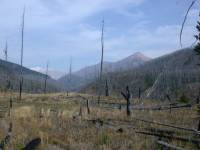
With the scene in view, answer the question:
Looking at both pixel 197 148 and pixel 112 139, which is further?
pixel 112 139

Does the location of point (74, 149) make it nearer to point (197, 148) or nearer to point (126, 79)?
point (197, 148)

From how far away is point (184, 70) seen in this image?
14438cm

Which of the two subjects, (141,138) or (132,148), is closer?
(132,148)

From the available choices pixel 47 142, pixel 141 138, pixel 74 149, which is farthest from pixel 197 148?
pixel 47 142

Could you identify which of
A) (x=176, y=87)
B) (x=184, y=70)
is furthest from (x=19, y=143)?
(x=184, y=70)

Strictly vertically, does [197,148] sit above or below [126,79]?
below

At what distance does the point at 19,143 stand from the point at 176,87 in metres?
113

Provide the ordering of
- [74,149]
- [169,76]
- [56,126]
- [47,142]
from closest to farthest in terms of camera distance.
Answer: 1. [74,149]
2. [47,142]
3. [56,126]
4. [169,76]

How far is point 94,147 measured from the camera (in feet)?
45.0

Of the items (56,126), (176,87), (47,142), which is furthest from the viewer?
(176,87)

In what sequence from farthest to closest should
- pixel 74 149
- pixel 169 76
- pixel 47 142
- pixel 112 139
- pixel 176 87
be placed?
pixel 169 76, pixel 176 87, pixel 112 139, pixel 47 142, pixel 74 149

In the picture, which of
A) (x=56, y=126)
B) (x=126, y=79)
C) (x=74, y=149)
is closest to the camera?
(x=74, y=149)

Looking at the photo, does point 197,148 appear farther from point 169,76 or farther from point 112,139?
point 169,76

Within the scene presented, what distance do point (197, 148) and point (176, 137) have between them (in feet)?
4.76
